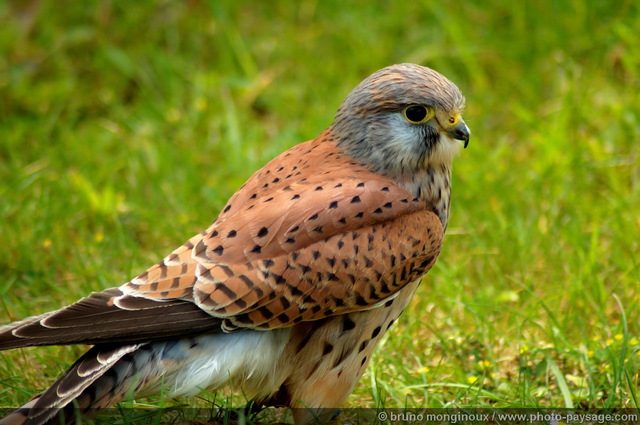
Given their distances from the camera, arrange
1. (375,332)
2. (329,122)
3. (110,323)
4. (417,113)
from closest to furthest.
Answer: (110,323) < (375,332) < (417,113) < (329,122)

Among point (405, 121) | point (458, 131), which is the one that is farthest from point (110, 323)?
point (458, 131)

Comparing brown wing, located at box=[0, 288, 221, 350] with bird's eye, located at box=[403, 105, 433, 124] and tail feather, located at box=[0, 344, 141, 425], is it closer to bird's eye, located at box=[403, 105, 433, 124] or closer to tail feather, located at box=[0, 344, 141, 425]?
tail feather, located at box=[0, 344, 141, 425]

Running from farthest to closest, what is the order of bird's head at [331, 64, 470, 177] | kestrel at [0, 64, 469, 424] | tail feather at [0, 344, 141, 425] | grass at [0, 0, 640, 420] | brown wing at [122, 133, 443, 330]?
grass at [0, 0, 640, 420]
bird's head at [331, 64, 470, 177]
brown wing at [122, 133, 443, 330]
kestrel at [0, 64, 469, 424]
tail feather at [0, 344, 141, 425]

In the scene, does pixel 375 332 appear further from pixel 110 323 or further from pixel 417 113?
pixel 110 323

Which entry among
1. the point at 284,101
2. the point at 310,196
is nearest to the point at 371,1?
the point at 284,101

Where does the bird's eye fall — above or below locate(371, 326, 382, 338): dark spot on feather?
above

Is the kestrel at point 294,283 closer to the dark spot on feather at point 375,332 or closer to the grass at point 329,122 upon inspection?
the dark spot on feather at point 375,332

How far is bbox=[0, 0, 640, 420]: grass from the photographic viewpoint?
4703mm

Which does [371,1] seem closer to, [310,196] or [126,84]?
[126,84]

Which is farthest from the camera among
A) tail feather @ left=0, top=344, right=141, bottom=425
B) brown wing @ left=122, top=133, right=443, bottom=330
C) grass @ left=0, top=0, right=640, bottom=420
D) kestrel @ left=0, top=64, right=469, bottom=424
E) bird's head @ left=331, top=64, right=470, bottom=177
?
grass @ left=0, top=0, right=640, bottom=420

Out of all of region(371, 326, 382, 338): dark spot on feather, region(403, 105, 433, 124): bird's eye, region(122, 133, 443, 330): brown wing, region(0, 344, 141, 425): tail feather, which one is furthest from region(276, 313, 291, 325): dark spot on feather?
region(403, 105, 433, 124): bird's eye

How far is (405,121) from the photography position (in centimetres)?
430

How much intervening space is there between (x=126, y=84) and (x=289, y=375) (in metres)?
4.14

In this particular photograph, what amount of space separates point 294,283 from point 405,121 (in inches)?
40.2
